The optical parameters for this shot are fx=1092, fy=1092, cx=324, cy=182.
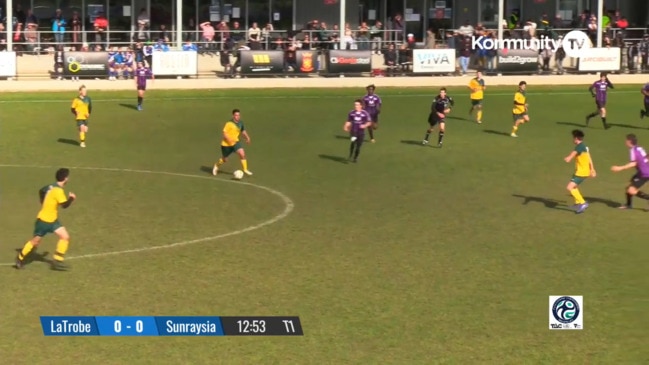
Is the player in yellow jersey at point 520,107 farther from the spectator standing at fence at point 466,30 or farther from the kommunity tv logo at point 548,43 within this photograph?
the spectator standing at fence at point 466,30

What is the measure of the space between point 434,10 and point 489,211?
112 ft

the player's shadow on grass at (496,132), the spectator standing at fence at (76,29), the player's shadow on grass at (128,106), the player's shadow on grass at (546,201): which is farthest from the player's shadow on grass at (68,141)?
the spectator standing at fence at (76,29)

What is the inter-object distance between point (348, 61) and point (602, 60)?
39.1 feet

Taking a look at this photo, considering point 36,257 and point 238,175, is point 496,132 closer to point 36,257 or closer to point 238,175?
point 238,175

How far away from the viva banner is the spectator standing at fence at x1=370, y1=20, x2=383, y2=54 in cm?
1322

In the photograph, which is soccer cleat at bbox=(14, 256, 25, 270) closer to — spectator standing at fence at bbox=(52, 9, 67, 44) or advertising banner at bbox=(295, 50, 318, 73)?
advertising banner at bbox=(295, 50, 318, 73)

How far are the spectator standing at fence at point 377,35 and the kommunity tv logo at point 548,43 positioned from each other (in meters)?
4.66

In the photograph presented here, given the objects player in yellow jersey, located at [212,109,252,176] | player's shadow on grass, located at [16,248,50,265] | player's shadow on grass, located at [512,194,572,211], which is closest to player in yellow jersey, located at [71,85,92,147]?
player in yellow jersey, located at [212,109,252,176]

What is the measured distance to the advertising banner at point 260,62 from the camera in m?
46.5

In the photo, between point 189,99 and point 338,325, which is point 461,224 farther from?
point 189,99

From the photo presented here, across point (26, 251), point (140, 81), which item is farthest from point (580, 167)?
point (140, 81)

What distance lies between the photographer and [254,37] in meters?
49.0

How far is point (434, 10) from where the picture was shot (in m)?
55.9

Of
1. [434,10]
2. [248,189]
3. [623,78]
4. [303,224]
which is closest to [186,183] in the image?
[248,189]
